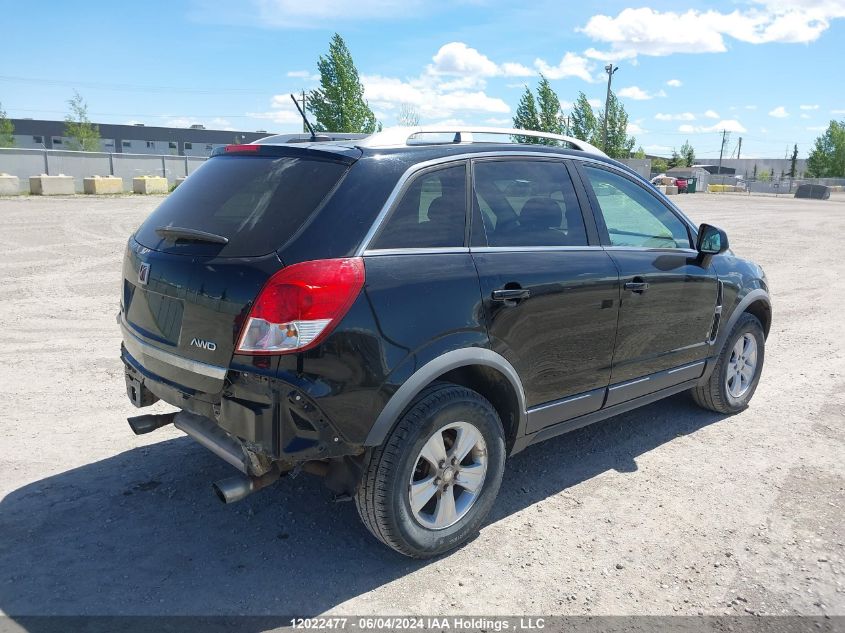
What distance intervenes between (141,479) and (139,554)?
804mm

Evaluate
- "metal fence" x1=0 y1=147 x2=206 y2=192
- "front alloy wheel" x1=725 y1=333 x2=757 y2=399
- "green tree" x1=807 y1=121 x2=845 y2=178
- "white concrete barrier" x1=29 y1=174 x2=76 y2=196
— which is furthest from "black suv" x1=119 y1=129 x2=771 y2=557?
"green tree" x1=807 y1=121 x2=845 y2=178

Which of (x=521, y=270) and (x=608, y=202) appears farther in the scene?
(x=608, y=202)

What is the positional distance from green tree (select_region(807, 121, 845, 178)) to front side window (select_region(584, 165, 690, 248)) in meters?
114

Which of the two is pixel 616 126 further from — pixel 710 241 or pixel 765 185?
pixel 710 241

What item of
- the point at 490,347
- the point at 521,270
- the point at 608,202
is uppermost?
the point at 608,202

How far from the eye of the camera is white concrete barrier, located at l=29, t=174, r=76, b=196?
85.0 feet

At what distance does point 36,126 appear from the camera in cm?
7981

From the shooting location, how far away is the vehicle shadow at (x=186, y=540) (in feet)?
9.58

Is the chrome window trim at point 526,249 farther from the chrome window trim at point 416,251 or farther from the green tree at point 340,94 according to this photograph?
the green tree at point 340,94

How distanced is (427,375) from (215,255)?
1.06m

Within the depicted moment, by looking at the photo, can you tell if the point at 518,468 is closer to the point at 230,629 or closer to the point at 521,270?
the point at 521,270

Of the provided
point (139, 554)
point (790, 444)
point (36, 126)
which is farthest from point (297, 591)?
point (36, 126)

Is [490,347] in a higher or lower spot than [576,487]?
higher

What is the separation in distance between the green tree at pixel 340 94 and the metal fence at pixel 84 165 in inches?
468
